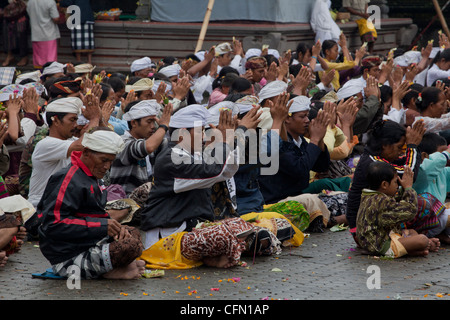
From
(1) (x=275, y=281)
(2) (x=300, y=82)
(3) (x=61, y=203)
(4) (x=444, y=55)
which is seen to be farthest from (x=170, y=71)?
(3) (x=61, y=203)

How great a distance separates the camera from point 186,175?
6.52m

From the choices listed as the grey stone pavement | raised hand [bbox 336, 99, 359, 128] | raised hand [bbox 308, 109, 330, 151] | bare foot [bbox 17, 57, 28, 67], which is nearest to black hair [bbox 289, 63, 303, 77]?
raised hand [bbox 336, 99, 359, 128]

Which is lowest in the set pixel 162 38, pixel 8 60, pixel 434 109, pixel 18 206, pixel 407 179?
pixel 18 206

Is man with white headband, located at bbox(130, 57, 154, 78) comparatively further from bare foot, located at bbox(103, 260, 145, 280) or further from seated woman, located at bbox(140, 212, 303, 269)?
bare foot, located at bbox(103, 260, 145, 280)

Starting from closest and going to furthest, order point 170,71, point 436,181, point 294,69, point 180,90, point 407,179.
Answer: point 407,179 < point 436,181 < point 180,90 < point 170,71 < point 294,69

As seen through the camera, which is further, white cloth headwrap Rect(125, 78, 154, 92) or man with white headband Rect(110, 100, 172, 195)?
white cloth headwrap Rect(125, 78, 154, 92)

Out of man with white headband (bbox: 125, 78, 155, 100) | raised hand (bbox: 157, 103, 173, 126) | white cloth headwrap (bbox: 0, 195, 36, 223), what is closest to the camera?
white cloth headwrap (bbox: 0, 195, 36, 223)

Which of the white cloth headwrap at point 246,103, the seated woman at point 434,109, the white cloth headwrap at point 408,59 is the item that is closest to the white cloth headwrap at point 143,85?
the white cloth headwrap at point 246,103

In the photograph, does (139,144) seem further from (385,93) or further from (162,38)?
(162,38)

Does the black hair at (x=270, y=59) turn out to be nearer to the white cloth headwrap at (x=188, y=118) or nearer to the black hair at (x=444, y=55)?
the black hair at (x=444, y=55)

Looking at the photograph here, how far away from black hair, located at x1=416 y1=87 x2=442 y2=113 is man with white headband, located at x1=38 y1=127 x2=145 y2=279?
5160 mm

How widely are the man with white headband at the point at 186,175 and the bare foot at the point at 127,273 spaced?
659 mm

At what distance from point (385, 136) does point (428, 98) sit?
9.26ft

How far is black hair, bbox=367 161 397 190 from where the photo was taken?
22.7 ft
